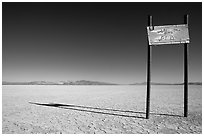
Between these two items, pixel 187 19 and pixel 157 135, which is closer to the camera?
pixel 157 135

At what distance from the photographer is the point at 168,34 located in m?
6.29

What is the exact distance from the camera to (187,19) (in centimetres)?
635

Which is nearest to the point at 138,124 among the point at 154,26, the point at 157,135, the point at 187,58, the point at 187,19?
the point at 157,135

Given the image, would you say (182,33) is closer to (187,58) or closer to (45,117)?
(187,58)

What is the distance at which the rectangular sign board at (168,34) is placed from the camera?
6.24 meters

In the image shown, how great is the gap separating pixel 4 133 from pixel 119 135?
126 inches

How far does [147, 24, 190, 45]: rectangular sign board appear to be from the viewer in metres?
6.24

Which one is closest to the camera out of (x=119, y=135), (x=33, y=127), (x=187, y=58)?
(x=119, y=135)

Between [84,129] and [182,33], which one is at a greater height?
[182,33]

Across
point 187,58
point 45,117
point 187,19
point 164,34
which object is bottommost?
point 45,117

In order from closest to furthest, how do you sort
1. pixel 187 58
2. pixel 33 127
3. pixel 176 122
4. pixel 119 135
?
pixel 119 135, pixel 33 127, pixel 176 122, pixel 187 58

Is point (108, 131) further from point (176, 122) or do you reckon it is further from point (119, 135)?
point (176, 122)

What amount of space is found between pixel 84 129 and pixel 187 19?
4992 mm

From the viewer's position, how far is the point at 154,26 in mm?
6387
